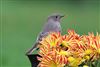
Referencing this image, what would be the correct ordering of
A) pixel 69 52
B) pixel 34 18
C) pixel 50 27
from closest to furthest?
pixel 69 52, pixel 50 27, pixel 34 18

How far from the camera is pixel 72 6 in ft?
54.6

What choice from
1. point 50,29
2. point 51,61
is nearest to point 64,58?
point 51,61

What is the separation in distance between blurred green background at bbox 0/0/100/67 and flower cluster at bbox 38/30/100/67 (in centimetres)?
704

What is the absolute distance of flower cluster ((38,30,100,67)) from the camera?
3385 mm

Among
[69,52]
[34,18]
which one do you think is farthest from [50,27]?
[34,18]

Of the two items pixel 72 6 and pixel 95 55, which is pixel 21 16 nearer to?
pixel 72 6

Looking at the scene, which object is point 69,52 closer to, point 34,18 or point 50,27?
point 50,27

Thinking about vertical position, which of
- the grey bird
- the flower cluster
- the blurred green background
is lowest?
the flower cluster

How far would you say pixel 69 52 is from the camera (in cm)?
343

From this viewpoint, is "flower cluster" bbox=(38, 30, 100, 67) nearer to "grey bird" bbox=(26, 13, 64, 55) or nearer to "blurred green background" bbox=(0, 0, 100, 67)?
"grey bird" bbox=(26, 13, 64, 55)

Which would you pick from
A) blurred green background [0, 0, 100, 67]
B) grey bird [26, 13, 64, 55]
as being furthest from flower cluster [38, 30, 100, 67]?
blurred green background [0, 0, 100, 67]

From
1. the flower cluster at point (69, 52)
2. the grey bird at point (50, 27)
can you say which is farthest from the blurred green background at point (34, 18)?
the flower cluster at point (69, 52)

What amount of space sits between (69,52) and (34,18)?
12778mm

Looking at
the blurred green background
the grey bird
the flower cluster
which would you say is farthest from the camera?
the blurred green background
